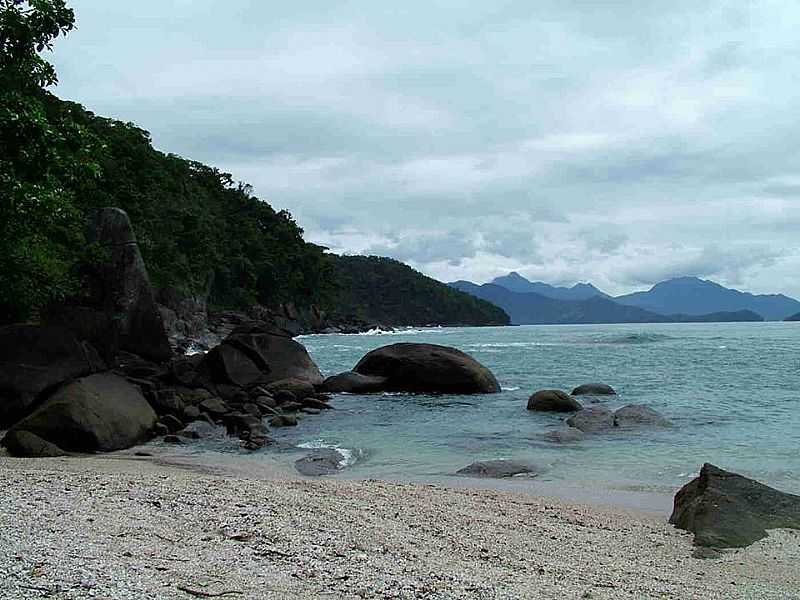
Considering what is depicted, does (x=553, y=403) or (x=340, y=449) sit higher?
(x=553, y=403)

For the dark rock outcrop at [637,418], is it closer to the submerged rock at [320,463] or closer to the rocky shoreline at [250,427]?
the rocky shoreline at [250,427]

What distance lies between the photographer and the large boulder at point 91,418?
42.9 ft

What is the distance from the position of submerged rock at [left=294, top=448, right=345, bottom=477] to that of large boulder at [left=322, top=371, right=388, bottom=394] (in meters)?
11.5

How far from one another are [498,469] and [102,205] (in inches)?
956

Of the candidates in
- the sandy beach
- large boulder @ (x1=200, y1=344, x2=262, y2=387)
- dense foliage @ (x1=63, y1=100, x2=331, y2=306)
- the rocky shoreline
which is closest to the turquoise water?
the rocky shoreline

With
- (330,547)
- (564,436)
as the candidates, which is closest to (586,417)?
(564,436)

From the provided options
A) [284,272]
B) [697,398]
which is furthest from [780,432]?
[284,272]

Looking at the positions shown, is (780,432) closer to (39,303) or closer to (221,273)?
(39,303)

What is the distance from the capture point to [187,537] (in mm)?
6445

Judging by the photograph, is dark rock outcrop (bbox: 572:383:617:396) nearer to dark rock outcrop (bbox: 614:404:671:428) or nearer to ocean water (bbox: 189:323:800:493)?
ocean water (bbox: 189:323:800:493)

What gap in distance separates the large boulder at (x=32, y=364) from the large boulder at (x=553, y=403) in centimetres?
1222

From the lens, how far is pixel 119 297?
2311 centimetres

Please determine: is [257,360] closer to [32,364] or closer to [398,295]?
[32,364]

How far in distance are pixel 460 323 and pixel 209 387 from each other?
153661mm
